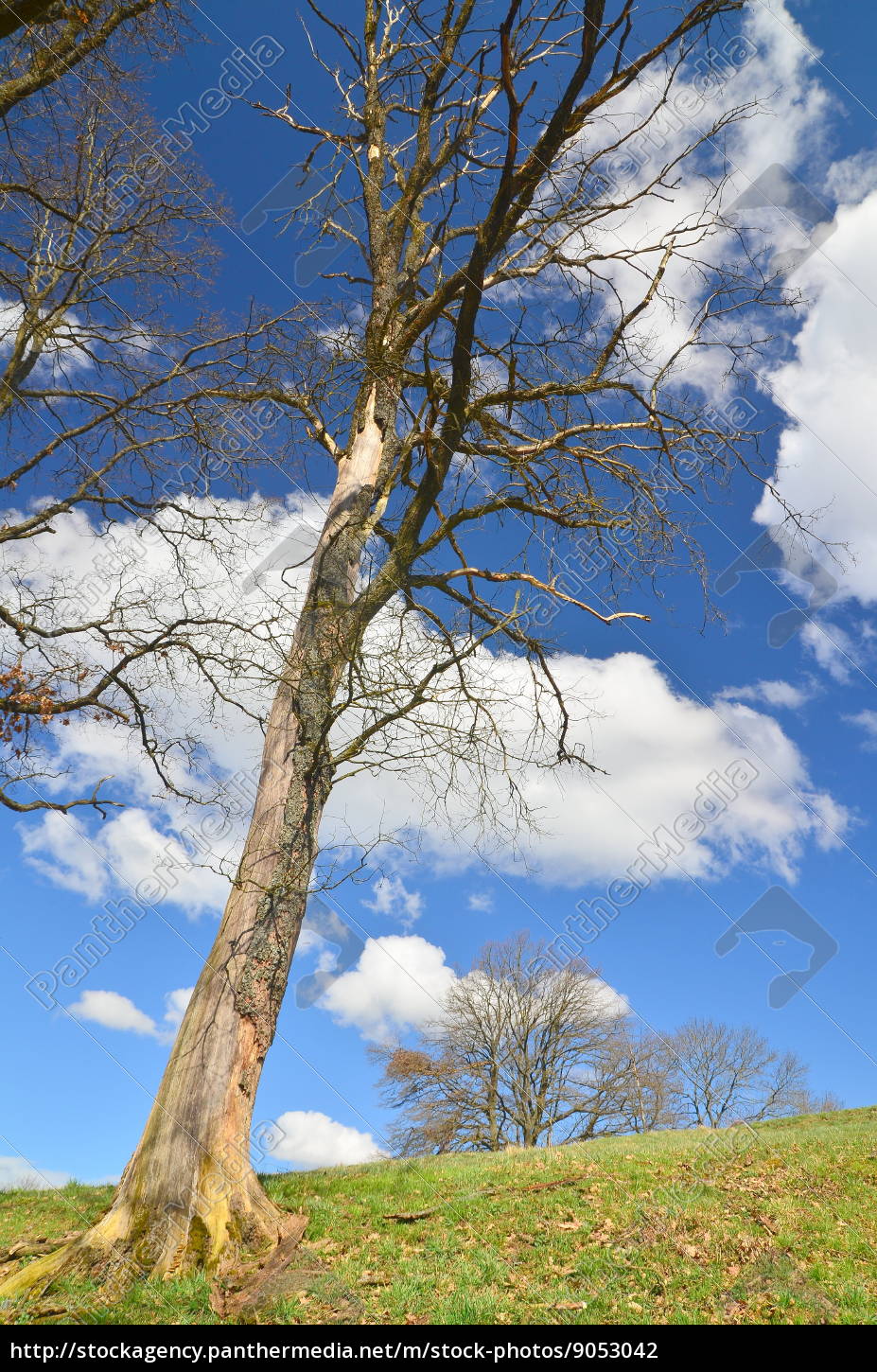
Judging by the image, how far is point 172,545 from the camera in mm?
9789

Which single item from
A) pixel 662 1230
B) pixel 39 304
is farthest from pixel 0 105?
pixel 662 1230

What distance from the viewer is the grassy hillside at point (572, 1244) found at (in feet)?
15.6

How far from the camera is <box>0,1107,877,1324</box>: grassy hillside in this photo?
475 centimetres

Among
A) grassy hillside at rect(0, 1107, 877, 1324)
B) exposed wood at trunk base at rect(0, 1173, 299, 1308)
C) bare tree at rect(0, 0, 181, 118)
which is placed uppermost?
bare tree at rect(0, 0, 181, 118)

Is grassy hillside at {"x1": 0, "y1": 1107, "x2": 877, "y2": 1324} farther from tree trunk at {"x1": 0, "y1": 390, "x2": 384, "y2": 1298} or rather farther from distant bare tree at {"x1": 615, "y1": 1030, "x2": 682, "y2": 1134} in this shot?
distant bare tree at {"x1": 615, "y1": 1030, "x2": 682, "y2": 1134}

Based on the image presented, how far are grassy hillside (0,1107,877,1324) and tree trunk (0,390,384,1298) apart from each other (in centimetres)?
36

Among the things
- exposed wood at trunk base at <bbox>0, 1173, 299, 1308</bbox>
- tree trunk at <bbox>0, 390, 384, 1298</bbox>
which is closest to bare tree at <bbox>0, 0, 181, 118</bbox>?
tree trunk at <bbox>0, 390, 384, 1298</bbox>

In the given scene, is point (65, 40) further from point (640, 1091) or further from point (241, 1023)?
point (640, 1091)

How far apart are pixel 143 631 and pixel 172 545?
1400 mm

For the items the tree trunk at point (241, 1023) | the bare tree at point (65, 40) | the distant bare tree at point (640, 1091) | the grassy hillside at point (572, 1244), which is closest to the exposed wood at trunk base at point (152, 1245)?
the tree trunk at point (241, 1023)

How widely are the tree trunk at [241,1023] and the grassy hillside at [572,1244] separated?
14.1 inches

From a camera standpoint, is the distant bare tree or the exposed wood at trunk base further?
the distant bare tree

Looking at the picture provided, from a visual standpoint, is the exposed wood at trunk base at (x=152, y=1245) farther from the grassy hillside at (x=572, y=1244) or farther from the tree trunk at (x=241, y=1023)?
the grassy hillside at (x=572, y=1244)
